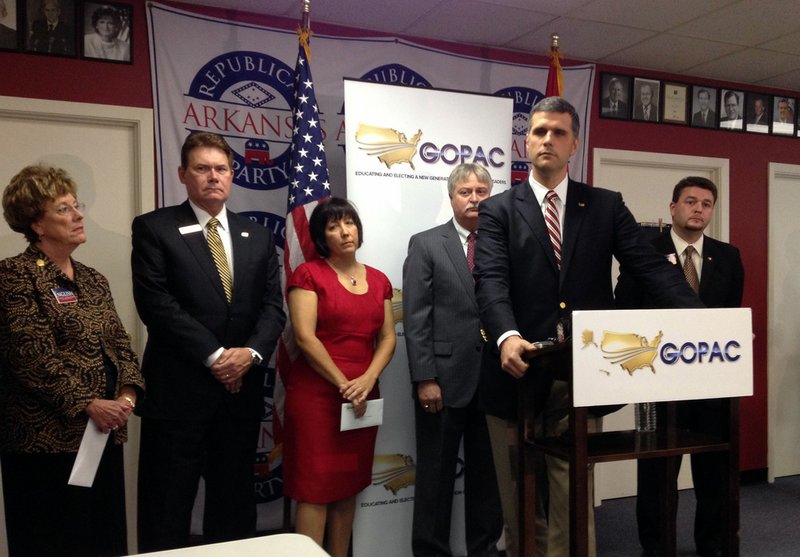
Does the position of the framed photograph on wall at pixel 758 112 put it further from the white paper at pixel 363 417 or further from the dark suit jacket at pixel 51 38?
the dark suit jacket at pixel 51 38

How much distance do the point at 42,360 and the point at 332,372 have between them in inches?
39.8

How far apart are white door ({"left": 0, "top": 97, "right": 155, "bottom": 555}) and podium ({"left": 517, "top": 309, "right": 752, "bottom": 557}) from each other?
7.02 feet

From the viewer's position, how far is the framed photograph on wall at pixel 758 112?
4781 millimetres

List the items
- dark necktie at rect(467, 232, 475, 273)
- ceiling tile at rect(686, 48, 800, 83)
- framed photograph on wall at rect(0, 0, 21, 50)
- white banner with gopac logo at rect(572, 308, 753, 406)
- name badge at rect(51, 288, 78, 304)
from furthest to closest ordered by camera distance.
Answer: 1. ceiling tile at rect(686, 48, 800, 83)
2. framed photograph on wall at rect(0, 0, 21, 50)
3. dark necktie at rect(467, 232, 475, 273)
4. name badge at rect(51, 288, 78, 304)
5. white banner with gopac logo at rect(572, 308, 753, 406)

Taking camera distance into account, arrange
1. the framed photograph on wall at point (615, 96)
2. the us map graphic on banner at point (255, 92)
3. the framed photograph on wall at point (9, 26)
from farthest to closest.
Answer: the framed photograph on wall at point (615, 96) → the us map graphic on banner at point (255, 92) → the framed photograph on wall at point (9, 26)

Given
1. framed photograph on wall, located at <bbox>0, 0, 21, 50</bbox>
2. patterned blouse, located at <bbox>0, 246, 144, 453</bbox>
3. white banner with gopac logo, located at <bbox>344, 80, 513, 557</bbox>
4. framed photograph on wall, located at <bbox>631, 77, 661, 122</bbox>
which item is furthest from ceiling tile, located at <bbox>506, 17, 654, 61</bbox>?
patterned blouse, located at <bbox>0, 246, 144, 453</bbox>

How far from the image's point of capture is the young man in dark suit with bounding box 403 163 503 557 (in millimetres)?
2896

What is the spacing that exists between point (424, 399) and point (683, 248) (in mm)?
1428

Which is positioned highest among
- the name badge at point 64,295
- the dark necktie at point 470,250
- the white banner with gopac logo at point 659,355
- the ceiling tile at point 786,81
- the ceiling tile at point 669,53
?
the ceiling tile at point 669,53

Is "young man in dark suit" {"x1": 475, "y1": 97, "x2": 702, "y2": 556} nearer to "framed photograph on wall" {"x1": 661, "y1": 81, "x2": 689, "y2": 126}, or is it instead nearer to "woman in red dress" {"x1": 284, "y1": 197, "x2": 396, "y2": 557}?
"woman in red dress" {"x1": 284, "y1": 197, "x2": 396, "y2": 557}

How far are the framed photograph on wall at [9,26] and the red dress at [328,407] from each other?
170 centimetres

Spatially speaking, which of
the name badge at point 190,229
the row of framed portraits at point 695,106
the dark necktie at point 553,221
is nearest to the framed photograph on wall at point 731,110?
the row of framed portraits at point 695,106

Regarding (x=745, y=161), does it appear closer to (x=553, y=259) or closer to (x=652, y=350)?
(x=553, y=259)

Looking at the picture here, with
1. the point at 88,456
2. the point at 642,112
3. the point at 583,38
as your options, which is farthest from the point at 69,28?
the point at 642,112
